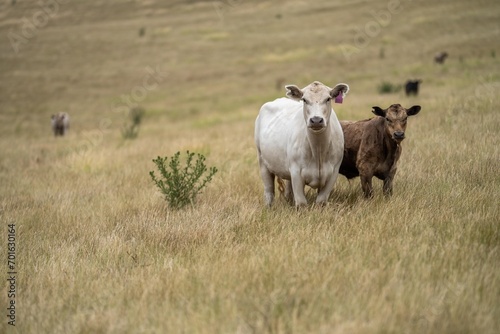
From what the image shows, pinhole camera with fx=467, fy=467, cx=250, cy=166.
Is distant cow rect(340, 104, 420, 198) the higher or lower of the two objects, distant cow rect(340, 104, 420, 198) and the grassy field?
the higher

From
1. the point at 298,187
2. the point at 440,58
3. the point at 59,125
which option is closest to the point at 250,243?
the point at 298,187

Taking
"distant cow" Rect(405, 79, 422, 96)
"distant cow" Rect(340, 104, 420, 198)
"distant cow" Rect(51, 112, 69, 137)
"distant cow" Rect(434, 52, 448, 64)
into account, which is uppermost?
"distant cow" Rect(434, 52, 448, 64)

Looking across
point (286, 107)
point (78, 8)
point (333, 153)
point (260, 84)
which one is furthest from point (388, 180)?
point (78, 8)

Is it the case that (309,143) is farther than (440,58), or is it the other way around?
(440,58)

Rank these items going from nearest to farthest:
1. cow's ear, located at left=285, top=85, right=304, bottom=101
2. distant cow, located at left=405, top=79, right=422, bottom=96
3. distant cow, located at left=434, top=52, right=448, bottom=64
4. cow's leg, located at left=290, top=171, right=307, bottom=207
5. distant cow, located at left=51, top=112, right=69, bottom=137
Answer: cow's ear, located at left=285, top=85, right=304, bottom=101 < cow's leg, located at left=290, top=171, right=307, bottom=207 < distant cow, located at left=405, top=79, right=422, bottom=96 < distant cow, located at left=51, top=112, right=69, bottom=137 < distant cow, located at left=434, top=52, right=448, bottom=64

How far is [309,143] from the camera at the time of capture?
17.6 ft

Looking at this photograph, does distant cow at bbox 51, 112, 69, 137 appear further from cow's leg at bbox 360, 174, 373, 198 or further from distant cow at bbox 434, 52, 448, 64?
distant cow at bbox 434, 52, 448, 64

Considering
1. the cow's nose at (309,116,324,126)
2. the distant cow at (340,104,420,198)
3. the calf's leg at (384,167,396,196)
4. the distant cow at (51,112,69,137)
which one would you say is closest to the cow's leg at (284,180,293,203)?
the distant cow at (340,104,420,198)

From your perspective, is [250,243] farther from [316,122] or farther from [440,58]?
[440,58]

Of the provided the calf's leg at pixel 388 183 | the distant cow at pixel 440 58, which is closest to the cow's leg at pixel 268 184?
the calf's leg at pixel 388 183

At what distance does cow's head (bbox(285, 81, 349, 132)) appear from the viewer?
16.0ft

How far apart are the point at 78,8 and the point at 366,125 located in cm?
6124

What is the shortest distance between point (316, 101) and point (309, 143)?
0.51m

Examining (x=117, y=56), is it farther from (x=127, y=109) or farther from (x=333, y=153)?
(x=333, y=153)
